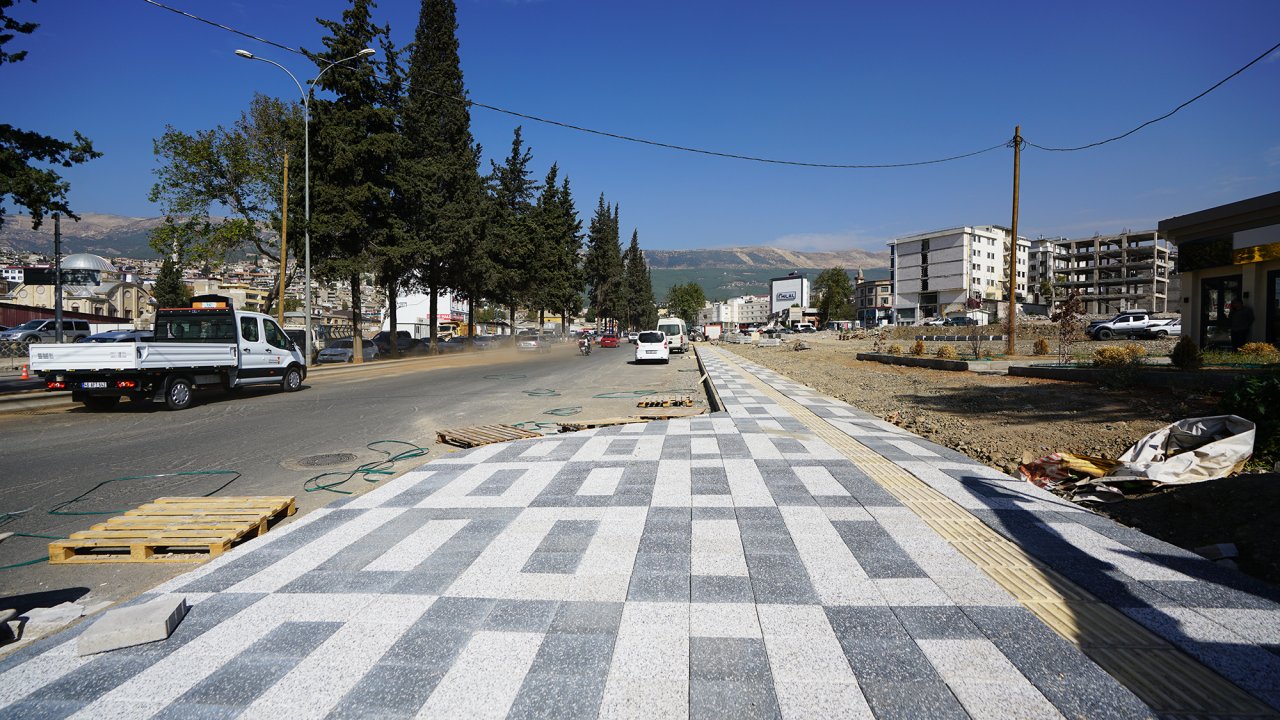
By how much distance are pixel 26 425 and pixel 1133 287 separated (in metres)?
133

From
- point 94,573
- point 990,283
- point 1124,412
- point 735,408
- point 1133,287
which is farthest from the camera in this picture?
point 990,283

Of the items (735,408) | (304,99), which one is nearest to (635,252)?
(304,99)

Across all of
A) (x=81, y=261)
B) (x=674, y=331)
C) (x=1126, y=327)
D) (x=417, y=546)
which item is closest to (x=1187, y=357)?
(x=417, y=546)

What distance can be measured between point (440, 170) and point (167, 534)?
31.5 meters

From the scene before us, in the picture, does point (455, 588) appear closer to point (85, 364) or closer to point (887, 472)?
point (887, 472)

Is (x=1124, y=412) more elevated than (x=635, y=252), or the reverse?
(x=635, y=252)

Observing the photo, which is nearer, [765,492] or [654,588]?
[654,588]

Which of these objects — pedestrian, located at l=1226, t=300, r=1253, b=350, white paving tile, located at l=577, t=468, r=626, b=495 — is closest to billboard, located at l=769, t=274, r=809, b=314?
pedestrian, located at l=1226, t=300, r=1253, b=350

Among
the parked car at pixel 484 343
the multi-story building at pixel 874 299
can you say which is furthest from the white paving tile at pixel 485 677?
the multi-story building at pixel 874 299

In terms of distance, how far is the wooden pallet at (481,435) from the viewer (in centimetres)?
814

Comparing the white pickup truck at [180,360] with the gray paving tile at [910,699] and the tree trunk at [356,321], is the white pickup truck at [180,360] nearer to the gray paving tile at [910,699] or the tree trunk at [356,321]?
the gray paving tile at [910,699]

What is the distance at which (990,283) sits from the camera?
116m

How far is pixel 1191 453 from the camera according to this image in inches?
213

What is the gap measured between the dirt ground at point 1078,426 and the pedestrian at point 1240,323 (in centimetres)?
752
